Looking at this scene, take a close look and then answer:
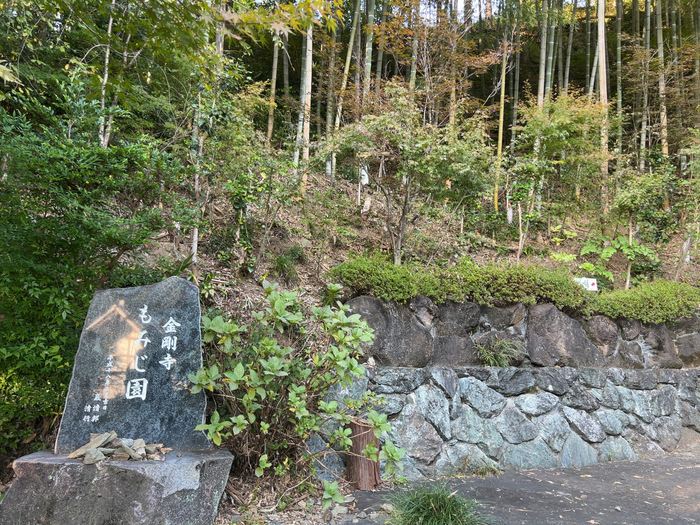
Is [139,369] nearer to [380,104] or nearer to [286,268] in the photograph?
[286,268]

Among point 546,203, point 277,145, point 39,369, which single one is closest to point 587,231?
point 546,203

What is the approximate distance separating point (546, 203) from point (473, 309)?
3981mm

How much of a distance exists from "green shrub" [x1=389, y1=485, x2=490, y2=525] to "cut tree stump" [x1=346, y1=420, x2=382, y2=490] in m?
0.65

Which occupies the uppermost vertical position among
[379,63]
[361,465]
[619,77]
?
[619,77]

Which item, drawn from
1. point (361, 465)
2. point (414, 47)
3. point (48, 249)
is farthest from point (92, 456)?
point (414, 47)

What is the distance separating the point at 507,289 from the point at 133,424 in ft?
13.0

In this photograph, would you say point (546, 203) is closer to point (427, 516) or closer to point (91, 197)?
point (427, 516)

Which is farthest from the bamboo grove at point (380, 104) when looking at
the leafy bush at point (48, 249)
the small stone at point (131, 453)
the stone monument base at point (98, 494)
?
the stone monument base at point (98, 494)

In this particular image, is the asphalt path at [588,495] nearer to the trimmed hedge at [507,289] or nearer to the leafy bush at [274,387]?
the leafy bush at [274,387]

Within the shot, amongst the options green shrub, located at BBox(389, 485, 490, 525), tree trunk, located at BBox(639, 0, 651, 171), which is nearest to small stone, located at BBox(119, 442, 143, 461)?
green shrub, located at BBox(389, 485, 490, 525)

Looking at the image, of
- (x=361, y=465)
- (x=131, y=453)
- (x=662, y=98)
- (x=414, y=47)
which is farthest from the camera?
(x=662, y=98)

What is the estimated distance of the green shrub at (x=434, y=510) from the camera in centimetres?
267

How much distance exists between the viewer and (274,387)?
122 inches

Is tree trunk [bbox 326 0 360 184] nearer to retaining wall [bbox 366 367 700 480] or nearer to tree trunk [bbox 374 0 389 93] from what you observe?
tree trunk [bbox 374 0 389 93]
